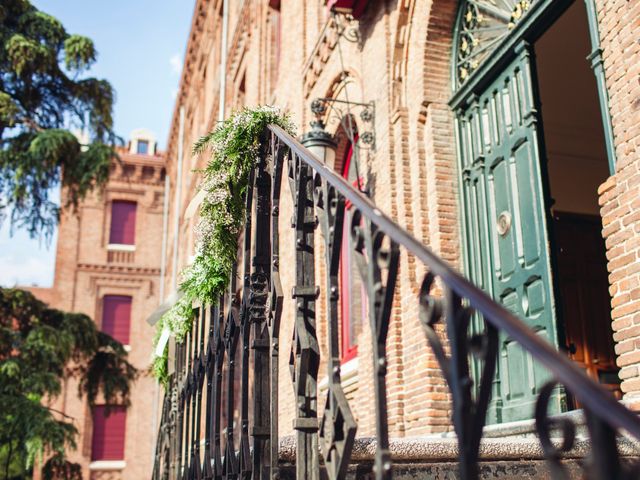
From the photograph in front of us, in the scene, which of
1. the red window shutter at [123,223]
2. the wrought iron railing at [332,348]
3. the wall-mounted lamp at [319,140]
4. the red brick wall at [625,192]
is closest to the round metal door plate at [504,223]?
the red brick wall at [625,192]

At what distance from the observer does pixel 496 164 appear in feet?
22.0

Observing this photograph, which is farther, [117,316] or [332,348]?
[117,316]

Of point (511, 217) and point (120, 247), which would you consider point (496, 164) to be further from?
point (120, 247)

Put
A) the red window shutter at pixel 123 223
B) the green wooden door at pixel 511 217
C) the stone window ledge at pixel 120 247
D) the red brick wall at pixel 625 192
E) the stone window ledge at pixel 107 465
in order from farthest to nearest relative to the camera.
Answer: the red window shutter at pixel 123 223 < the stone window ledge at pixel 120 247 < the stone window ledge at pixel 107 465 < the green wooden door at pixel 511 217 < the red brick wall at pixel 625 192

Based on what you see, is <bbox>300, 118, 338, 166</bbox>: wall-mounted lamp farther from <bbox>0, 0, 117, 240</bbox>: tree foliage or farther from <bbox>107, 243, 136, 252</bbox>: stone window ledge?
<bbox>107, 243, 136, 252</bbox>: stone window ledge

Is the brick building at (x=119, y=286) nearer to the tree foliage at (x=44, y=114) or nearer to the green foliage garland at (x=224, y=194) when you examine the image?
the tree foliage at (x=44, y=114)

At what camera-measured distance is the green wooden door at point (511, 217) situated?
5.88 metres

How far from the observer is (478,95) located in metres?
7.11

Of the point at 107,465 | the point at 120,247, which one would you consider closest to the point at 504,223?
the point at 107,465

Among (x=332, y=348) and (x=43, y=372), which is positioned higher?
(x=43, y=372)

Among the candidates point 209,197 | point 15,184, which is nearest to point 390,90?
point 209,197

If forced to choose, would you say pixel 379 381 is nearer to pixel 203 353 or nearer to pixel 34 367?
pixel 203 353

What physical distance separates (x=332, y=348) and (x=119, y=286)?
2962 cm

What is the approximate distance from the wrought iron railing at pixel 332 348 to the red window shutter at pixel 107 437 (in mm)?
25449
